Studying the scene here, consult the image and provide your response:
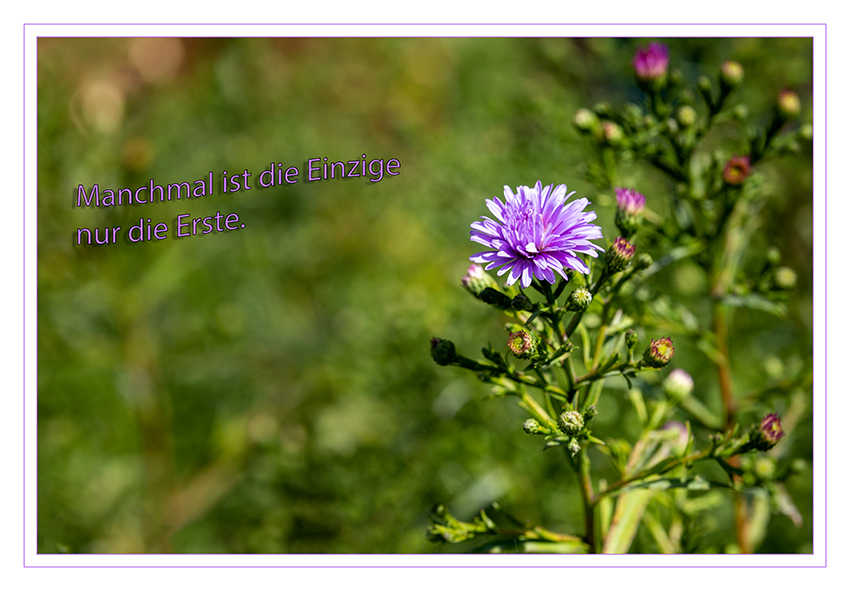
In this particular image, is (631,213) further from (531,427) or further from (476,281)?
(531,427)

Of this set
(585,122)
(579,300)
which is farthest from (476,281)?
(585,122)

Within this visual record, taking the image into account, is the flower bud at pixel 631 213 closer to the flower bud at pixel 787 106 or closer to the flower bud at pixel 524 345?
the flower bud at pixel 524 345

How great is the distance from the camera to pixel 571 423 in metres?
0.90

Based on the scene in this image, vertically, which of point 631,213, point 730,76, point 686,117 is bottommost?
point 631,213

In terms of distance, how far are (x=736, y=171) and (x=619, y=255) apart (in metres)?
0.50

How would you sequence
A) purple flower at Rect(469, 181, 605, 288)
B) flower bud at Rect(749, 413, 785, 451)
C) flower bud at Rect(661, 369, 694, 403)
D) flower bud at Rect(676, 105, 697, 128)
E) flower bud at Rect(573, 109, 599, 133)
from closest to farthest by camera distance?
purple flower at Rect(469, 181, 605, 288) → flower bud at Rect(749, 413, 785, 451) → flower bud at Rect(661, 369, 694, 403) → flower bud at Rect(676, 105, 697, 128) → flower bud at Rect(573, 109, 599, 133)

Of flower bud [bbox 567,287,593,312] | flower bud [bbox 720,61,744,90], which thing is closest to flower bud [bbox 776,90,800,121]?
flower bud [bbox 720,61,744,90]

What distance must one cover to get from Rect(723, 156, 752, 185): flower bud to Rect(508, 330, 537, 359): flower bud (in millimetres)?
652

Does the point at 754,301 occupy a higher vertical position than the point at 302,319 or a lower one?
higher

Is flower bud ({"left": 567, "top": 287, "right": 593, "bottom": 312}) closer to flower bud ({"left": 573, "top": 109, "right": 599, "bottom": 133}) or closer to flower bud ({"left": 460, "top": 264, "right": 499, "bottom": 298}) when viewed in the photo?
flower bud ({"left": 460, "top": 264, "right": 499, "bottom": 298})

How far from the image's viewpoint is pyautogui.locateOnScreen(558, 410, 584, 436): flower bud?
2.95 feet

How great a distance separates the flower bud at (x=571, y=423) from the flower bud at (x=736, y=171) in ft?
2.19

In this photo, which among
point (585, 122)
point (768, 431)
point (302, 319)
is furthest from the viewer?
point (302, 319)
